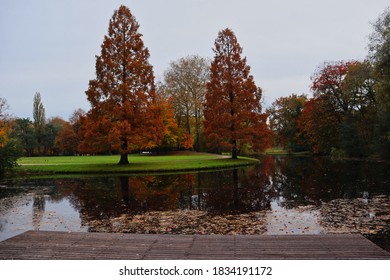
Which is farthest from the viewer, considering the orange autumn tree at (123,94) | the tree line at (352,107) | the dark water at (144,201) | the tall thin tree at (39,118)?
the tall thin tree at (39,118)

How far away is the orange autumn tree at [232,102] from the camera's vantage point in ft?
109

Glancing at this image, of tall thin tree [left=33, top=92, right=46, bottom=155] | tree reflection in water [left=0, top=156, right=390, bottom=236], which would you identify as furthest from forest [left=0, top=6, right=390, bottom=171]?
tall thin tree [left=33, top=92, right=46, bottom=155]

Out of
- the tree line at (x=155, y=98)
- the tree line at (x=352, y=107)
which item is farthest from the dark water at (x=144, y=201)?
the tree line at (x=352, y=107)

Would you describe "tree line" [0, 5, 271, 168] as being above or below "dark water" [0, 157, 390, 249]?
above

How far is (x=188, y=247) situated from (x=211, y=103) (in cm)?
2916

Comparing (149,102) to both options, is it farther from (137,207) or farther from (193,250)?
(193,250)

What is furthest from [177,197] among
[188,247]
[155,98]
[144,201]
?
[155,98]

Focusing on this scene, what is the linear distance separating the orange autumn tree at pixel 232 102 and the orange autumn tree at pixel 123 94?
807cm

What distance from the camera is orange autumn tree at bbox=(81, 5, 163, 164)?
26.2m

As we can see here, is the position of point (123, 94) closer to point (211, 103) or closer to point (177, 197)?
point (211, 103)

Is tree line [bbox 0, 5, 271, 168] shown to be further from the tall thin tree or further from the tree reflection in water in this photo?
the tall thin tree

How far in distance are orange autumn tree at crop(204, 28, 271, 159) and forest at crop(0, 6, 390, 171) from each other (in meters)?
0.11

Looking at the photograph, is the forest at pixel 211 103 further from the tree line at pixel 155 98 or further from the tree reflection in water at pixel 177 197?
the tree reflection in water at pixel 177 197

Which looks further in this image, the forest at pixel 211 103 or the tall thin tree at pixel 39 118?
the tall thin tree at pixel 39 118
